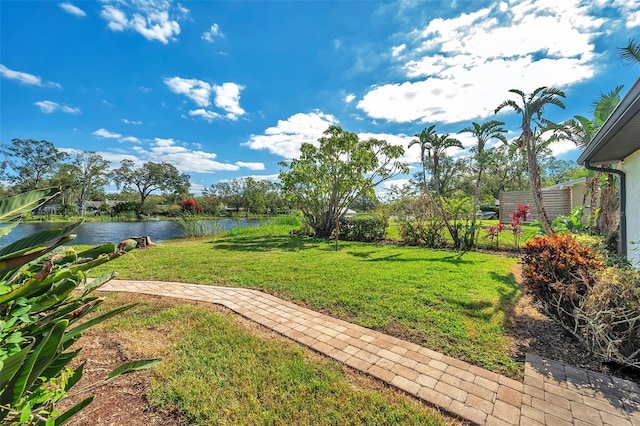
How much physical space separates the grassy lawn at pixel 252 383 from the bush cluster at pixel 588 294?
204 centimetres

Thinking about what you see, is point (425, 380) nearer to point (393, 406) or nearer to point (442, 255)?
point (393, 406)

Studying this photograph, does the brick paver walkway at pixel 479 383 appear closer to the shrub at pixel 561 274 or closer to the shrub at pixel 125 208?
the shrub at pixel 561 274

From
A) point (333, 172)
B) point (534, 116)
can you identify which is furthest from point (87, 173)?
point (534, 116)

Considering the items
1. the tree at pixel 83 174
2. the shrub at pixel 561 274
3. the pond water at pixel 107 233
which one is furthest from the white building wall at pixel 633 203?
the tree at pixel 83 174

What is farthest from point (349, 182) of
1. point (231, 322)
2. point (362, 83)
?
point (231, 322)

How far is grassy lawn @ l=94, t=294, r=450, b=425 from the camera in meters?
2.04

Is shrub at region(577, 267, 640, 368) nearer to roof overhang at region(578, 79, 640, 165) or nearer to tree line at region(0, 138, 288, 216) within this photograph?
roof overhang at region(578, 79, 640, 165)

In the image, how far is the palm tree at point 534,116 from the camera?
708 cm

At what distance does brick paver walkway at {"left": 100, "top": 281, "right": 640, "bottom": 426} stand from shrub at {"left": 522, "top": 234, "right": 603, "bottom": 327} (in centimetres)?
79

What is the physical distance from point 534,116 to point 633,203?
3.73 meters

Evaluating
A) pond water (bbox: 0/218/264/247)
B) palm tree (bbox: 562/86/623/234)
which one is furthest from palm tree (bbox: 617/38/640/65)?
pond water (bbox: 0/218/264/247)

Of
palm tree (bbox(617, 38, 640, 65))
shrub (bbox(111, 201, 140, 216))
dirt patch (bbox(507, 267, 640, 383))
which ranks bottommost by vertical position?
dirt patch (bbox(507, 267, 640, 383))

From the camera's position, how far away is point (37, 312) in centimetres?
117

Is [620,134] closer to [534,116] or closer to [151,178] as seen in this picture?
[534,116]
